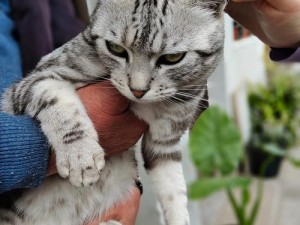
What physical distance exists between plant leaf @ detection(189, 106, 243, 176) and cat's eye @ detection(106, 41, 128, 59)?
0.89m

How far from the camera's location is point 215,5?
0.59m

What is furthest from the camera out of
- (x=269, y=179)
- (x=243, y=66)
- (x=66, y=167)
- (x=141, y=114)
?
(x=269, y=179)

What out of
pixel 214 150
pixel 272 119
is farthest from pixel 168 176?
pixel 272 119

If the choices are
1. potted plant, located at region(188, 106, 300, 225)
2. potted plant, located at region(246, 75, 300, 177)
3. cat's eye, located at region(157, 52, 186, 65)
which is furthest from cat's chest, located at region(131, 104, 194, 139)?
potted plant, located at region(246, 75, 300, 177)

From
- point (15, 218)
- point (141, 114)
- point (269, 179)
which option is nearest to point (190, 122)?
point (141, 114)

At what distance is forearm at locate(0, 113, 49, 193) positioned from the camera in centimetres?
61

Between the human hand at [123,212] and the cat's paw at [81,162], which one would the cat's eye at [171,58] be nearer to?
the cat's paw at [81,162]

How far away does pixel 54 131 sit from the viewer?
63 cm

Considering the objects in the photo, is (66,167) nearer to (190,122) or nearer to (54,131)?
(54,131)

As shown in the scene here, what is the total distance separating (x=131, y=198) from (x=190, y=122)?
148mm

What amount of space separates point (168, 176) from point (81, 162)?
0.20 meters

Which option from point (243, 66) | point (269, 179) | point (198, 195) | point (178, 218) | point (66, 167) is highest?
point (66, 167)

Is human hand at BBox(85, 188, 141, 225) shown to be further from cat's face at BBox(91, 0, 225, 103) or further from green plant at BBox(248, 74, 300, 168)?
green plant at BBox(248, 74, 300, 168)

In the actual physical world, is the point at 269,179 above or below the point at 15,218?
below
